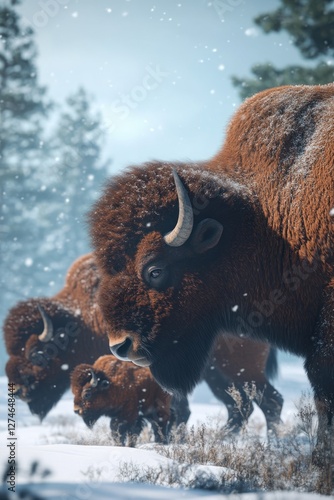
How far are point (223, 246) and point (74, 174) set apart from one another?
24826 mm

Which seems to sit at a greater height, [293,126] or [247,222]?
[293,126]

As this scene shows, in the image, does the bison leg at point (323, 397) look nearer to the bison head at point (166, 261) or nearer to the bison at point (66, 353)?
the bison head at point (166, 261)

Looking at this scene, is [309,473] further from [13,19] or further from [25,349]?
[13,19]

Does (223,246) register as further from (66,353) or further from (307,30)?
(307,30)

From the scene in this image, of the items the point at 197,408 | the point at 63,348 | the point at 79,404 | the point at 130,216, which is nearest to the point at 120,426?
the point at 79,404

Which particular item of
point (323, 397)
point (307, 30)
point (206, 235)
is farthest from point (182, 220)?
point (307, 30)

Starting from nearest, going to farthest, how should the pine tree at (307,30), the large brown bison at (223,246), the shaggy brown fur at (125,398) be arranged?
the large brown bison at (223,246) < the shaggy brown fur at (125,398) < the pine tree at (307,30)

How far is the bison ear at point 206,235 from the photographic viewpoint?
463 cm

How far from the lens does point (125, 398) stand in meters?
6.48

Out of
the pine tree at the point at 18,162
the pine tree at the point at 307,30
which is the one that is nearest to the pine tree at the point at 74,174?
the pine tree at the point at 18,162

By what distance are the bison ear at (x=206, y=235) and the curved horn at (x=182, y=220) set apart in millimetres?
102

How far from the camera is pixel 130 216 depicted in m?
4.71

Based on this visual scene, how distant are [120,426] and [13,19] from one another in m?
17.0

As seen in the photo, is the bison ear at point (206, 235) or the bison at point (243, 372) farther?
the bison at point (243, 372)
